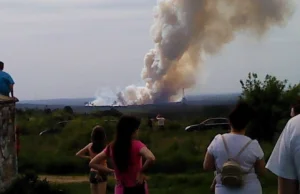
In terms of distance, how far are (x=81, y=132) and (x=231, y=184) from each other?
21892 mm

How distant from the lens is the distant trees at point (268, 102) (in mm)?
26484

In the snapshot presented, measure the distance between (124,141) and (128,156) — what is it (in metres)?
0.16

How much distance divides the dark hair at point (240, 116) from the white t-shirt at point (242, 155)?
0.10 meters

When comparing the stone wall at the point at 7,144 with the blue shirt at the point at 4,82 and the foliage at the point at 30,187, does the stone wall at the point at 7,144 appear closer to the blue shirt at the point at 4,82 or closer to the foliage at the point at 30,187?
the foliage at the point at 30,187

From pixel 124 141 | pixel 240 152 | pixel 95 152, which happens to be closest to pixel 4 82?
pixel 95 152

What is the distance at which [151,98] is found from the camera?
230ft

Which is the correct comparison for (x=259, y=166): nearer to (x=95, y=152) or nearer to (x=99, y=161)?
(x=99, y=161)

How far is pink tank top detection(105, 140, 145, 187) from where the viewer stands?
23.6 ft

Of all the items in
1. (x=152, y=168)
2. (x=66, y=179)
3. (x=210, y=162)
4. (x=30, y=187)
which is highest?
(x=210, y=162)

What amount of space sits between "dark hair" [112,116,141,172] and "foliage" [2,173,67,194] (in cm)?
626

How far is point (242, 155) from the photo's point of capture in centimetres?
668

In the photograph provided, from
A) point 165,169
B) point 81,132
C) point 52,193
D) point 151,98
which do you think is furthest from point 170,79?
point 52,193

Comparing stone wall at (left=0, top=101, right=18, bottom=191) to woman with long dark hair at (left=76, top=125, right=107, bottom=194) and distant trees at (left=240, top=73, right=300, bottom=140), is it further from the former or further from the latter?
distant trees at (left=240, top=73, right=300, bottom=140)

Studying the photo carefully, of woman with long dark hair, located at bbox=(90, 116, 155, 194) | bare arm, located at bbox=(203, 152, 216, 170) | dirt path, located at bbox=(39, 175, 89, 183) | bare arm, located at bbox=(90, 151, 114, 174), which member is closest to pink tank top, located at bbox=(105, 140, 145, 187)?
woman with long dark hair, located at bbox=(90, 116, 155, 194)
